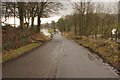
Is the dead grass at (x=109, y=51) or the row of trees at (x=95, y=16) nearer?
the dead grass at (x=109, y=51)

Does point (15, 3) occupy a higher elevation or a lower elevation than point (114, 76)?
higher

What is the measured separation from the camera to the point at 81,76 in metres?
12.0

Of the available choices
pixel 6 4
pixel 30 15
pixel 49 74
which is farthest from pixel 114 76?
pixel 30 15

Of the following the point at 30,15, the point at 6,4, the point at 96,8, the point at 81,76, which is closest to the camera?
the point at 81,76

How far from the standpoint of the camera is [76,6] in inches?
2459

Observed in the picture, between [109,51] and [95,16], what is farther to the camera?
[95,16]

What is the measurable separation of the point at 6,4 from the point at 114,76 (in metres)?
20.7

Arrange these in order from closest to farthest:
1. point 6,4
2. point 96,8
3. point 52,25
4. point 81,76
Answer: point 81,76 < point 6,4 < point 96,8 < point 52,25

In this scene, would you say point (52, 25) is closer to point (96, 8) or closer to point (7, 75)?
point (96, 8)

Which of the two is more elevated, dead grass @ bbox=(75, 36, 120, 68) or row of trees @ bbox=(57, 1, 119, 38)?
row of trees @ bbox=(57, 1, 119, 38)

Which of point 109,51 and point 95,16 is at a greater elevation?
point 95,16

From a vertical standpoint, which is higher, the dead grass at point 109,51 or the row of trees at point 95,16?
the row of trees at point 95,16

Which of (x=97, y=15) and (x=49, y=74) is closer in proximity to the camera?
Answer: (x=49, y=74)

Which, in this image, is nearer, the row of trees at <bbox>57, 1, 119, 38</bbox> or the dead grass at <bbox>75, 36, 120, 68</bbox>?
the dead grass at <bbox>75, 36, 120, 68</bbox>
